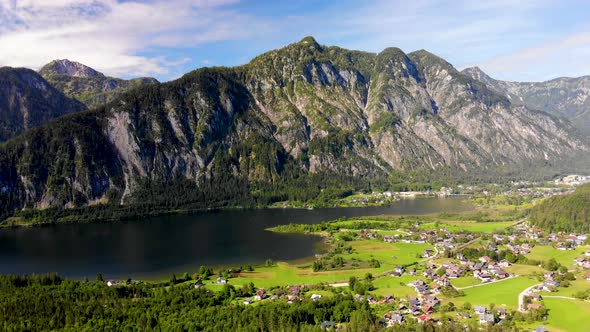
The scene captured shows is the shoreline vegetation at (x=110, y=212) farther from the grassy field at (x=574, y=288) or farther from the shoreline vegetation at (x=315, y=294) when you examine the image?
the grassy field at (x=574, y=288)

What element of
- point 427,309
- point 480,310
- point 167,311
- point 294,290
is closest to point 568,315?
point 480,310

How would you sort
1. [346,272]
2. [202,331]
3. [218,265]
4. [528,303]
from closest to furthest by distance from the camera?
[202,331], [528,303], [346,272], [218,265]

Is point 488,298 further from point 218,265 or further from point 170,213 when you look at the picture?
point 170,213

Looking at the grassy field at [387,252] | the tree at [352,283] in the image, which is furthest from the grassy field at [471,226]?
the tree at [352,283]

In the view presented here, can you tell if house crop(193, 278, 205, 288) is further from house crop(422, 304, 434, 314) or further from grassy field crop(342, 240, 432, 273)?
house crop(422, 304, 434, 314)

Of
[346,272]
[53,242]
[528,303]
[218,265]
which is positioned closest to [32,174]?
[53,242]
